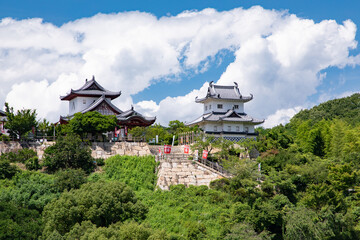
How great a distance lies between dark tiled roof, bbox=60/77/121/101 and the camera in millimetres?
48875

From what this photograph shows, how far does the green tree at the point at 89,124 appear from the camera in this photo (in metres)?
39.7

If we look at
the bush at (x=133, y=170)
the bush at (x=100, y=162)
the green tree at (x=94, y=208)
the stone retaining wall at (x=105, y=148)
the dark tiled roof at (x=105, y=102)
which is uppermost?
the dark tiled roof at (x=105, y=102)

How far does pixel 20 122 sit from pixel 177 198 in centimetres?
1552

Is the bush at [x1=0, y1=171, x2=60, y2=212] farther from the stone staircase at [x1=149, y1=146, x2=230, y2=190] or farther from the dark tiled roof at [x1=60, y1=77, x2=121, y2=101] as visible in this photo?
the dark tiled roof at [x1=60, y1=77, x2=121, y2=101]

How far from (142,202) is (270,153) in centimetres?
1279

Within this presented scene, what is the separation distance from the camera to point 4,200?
30.4m

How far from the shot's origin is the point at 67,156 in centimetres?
3678

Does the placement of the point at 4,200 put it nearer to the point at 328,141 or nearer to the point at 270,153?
the point at 270,153

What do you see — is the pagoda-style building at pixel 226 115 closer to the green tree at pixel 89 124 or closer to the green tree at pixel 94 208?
the green tree at pixel 89 124

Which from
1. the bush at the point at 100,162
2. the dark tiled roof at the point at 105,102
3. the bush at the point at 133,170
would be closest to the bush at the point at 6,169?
the bush at the point at 100,162

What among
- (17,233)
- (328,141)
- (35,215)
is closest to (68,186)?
(35,215)

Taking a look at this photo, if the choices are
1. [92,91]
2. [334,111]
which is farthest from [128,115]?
[334,111]

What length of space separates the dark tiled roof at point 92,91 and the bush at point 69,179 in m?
15.7

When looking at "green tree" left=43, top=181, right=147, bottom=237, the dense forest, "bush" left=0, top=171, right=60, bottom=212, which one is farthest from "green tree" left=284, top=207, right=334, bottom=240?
"bush" left=0, top=171, right=60, bottom=212
